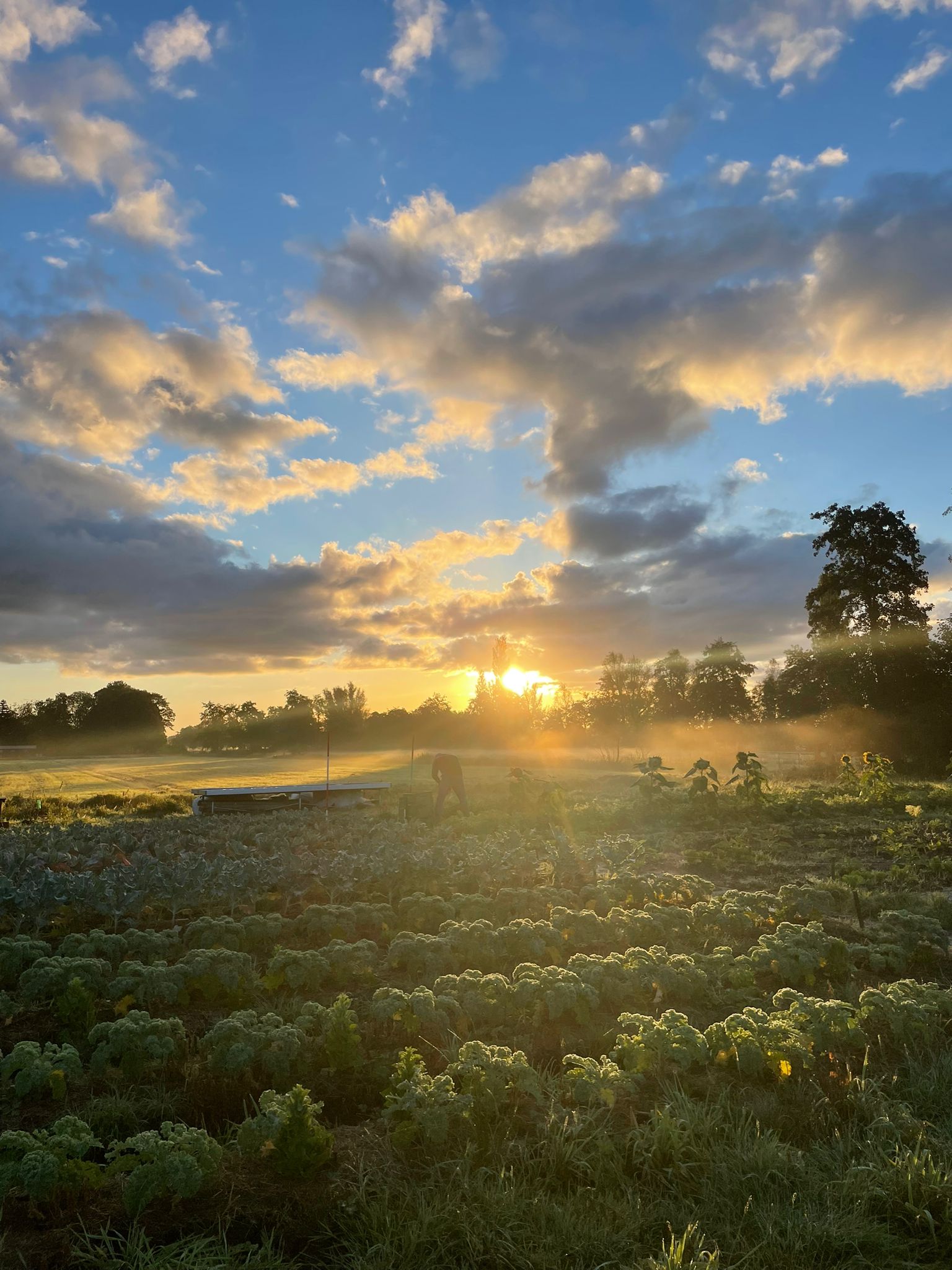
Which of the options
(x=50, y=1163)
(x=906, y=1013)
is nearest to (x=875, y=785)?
(x=906, y=1013)

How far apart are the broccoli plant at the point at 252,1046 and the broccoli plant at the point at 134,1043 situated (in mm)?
251

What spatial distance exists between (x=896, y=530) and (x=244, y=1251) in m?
39.2

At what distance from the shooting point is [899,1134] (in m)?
4.25

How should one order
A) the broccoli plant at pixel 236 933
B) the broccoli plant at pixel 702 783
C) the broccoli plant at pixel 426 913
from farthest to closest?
the broccoli plant at pixel 702 783 < the broccoli plant at pixel 426 913 < the broccoli plant at pixel 236 933

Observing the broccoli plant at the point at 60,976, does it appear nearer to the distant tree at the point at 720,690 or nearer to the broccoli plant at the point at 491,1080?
the broccoli plant at the point at 491,1080

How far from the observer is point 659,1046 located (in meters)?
4.88

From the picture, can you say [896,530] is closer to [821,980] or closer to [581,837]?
[581,837]

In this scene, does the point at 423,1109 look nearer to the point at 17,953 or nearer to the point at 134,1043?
the point at 134,1043

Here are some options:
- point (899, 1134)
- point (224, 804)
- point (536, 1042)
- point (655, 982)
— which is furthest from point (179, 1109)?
point (224, 804)

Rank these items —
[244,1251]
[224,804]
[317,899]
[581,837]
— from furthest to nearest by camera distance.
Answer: [224,804] < [581,837] < [317,899] < [244,1251]

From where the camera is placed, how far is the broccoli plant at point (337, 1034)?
5016mm

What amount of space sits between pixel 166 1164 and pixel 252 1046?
3.71ft

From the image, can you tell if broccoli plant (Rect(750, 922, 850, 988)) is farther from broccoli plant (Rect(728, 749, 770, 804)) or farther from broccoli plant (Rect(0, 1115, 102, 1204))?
broccoli plant (Rect(728, 749, 770, 804))

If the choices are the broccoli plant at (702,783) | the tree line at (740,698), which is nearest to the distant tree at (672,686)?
the tree line at (740,698)
